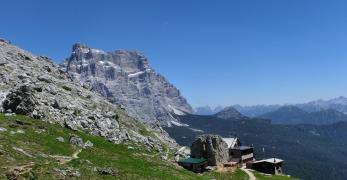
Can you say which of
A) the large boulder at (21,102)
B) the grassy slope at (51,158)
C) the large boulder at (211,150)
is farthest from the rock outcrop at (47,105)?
the large boulder at (211,150)

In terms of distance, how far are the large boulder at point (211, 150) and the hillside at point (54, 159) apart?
39.4ft

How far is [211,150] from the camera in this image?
4744 inches

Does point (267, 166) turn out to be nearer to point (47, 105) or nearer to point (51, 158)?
point (47, 105)

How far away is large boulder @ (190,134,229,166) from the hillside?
12.0m

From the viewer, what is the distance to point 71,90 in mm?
186125

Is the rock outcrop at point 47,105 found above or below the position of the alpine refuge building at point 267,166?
above

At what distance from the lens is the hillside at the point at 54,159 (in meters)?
58.7

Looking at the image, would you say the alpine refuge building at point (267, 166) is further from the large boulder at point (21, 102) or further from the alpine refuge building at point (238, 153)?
the large boulder at point (21, 102)

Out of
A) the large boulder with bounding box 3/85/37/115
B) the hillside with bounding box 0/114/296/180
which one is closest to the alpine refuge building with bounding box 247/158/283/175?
the hillside with bounding box 0/114/296/180

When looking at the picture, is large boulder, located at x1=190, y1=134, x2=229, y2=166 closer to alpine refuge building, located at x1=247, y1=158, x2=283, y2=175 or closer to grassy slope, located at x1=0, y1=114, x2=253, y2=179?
grassy slope, located at x1=0, y1=114, x2=253, y2=179

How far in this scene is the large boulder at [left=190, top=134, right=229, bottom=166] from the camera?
395ft

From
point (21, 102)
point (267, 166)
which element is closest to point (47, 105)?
point (21, 102)

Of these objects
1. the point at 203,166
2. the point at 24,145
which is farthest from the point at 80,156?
the point at 203,166

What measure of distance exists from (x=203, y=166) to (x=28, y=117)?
4671 cm
